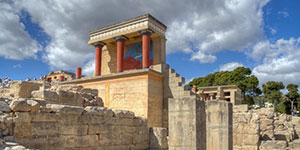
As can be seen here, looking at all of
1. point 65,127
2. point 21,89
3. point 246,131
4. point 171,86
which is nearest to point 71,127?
point 65,127

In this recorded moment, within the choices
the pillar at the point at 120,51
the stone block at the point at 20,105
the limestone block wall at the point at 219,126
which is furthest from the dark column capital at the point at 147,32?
the stone block at the point at 20,105

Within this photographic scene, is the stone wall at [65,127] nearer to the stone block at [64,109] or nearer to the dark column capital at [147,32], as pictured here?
the stone block at [64,109]

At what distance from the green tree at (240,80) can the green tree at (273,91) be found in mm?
1761

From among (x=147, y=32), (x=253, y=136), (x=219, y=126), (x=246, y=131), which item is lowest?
(x=253, y=136)

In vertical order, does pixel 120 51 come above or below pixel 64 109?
above

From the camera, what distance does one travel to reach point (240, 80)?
128ft

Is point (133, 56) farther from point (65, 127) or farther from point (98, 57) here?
point (65, 127)

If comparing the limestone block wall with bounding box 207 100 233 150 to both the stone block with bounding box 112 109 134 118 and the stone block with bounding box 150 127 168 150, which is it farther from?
the stone block with bounding box 112 109 134 118

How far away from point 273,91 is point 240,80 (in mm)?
5516

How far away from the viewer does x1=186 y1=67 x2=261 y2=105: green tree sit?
1492 inches

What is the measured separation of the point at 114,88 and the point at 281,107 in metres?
30.0

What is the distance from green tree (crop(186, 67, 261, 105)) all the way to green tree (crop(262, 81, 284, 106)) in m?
1.76

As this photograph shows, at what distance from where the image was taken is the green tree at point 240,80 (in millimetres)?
37906

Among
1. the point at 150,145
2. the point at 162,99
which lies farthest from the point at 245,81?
the point at 150,145
